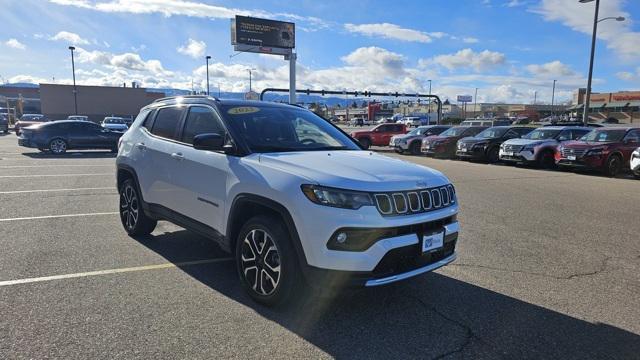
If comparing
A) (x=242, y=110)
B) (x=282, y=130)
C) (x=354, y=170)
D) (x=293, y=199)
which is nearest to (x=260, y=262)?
(x=293, y=199)

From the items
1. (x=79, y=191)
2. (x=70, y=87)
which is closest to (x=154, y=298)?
(x=79, y=191)

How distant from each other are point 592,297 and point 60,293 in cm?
487

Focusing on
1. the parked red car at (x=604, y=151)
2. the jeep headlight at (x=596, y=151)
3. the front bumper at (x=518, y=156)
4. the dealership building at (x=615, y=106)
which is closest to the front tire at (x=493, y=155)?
the front bumper at (x=518, y=156)

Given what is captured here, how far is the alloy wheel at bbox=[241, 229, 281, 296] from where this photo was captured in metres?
3.78

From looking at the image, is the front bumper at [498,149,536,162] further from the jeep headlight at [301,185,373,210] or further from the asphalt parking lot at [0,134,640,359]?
the jeep headlight at [301,185,373,210]

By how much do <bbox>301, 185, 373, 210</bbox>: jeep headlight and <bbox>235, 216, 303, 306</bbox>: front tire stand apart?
1.43 ft

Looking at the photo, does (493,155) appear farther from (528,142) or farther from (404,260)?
(404,260)

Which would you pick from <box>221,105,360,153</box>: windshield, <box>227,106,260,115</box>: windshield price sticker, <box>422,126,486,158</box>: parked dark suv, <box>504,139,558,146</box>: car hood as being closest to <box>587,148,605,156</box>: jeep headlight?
<box>504,139,558,146</box>: car hood

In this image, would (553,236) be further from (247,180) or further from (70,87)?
(70,87)

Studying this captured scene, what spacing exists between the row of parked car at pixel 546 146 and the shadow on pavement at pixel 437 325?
38.5 feet

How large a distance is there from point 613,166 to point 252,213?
14.6m

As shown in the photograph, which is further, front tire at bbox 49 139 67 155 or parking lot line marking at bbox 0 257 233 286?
front tire at bbox 49 139 67 155

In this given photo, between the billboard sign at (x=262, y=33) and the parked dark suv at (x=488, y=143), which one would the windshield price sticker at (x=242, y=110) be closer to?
the parked dark suv at (x=488, y=143)

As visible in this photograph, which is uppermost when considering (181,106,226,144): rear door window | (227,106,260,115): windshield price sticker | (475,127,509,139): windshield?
(227,106,260,115): windshield price sticker
